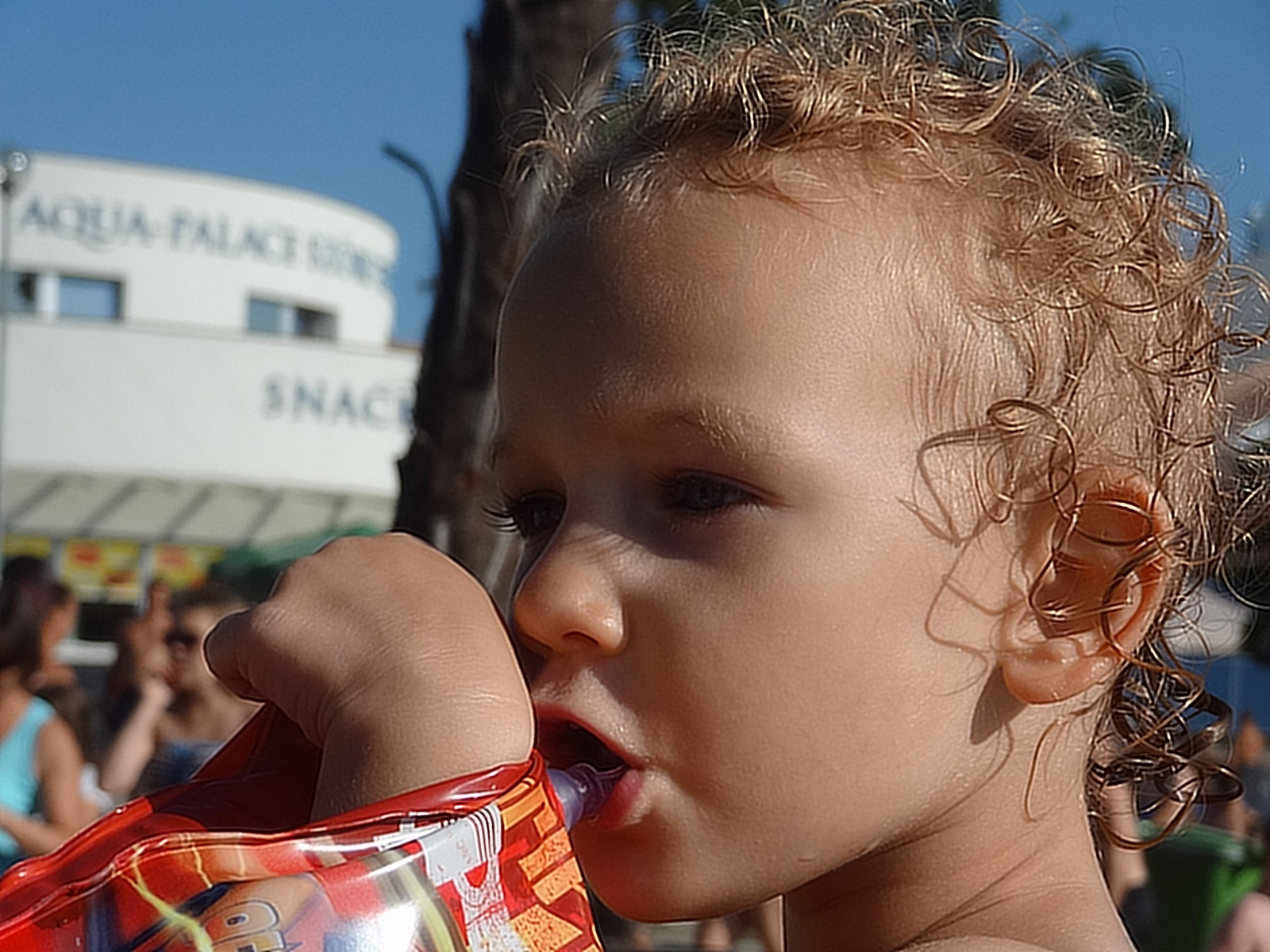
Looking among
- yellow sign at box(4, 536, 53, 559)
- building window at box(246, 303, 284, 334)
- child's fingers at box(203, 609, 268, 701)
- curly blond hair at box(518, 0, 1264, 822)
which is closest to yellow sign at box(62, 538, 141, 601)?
yellow sign at box(4, 536, 53, 559)

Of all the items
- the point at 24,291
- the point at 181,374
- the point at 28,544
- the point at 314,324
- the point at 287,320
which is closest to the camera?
the point at 28,544

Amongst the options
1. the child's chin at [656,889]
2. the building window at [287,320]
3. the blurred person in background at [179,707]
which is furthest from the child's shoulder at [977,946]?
the building window at [287,320]

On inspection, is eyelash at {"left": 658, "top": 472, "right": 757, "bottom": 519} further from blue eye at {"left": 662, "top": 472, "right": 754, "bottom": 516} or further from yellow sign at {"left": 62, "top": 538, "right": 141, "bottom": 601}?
yellow sign at {"left": 62, "top": 538, "right": 141, "bottom": 601}

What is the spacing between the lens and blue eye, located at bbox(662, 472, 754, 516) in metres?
1.28

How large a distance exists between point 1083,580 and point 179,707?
5854 mm

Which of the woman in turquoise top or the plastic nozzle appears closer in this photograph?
the plastic nozzle

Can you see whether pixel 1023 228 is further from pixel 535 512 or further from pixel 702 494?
pixel 535 512

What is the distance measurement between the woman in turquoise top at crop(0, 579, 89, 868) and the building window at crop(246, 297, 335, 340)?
23.8 meters

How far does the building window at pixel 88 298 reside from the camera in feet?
93.6

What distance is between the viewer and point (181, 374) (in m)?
25.5

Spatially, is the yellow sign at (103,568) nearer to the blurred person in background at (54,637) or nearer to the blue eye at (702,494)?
the blurred person in background at (54,637)

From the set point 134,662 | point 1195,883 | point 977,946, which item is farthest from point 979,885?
point 134,662

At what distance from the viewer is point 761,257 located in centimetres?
131

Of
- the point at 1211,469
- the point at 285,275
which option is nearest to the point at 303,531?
the point at 285,275
